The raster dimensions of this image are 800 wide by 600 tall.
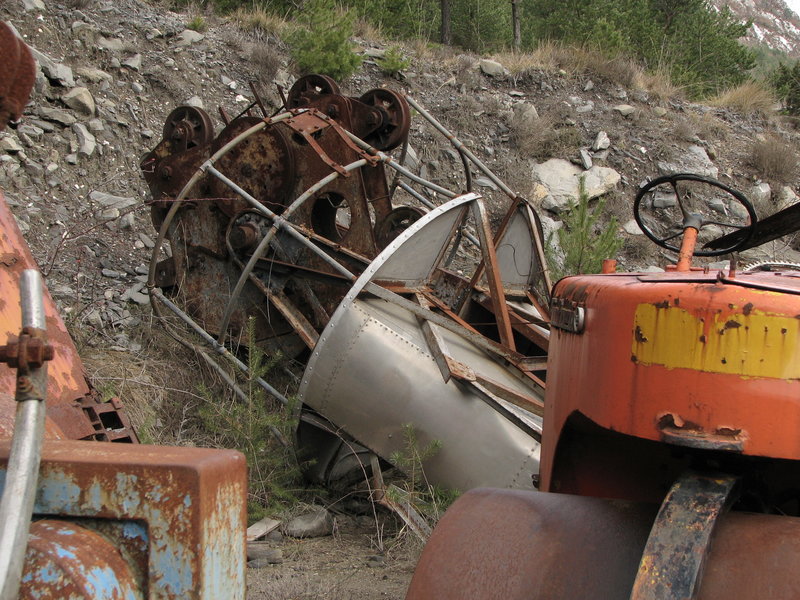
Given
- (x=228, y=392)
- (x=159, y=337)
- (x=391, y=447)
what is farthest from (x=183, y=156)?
(x=391, y=447)

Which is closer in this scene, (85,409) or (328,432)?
(85,409)

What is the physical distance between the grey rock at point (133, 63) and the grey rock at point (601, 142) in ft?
22.1

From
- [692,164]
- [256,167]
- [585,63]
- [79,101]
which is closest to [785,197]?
[692,164]

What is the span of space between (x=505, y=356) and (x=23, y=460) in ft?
14.0

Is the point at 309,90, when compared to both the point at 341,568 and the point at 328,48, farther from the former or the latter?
the point at 328,48

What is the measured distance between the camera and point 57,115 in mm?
8766

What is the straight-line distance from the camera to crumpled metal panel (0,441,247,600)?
4.55 feet

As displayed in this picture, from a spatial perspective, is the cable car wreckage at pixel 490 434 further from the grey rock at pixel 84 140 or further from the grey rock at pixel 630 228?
the grey rock at pixel 630 228

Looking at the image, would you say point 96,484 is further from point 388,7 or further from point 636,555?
point 388,7

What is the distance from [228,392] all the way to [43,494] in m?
4.63

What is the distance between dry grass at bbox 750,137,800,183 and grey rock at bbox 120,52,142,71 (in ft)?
31.9

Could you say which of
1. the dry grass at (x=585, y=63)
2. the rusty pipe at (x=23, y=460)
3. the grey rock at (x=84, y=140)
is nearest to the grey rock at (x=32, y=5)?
the grey rock at (x=84, y=140)

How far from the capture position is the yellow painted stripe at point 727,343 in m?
1.94

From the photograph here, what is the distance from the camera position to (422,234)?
5207mm
